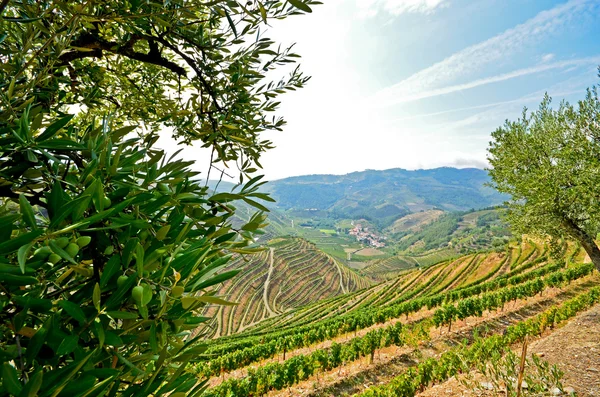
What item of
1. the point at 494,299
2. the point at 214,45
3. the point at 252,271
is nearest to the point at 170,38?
the point at 214,45

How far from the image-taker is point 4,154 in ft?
2.86

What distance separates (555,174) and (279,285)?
99.2 m

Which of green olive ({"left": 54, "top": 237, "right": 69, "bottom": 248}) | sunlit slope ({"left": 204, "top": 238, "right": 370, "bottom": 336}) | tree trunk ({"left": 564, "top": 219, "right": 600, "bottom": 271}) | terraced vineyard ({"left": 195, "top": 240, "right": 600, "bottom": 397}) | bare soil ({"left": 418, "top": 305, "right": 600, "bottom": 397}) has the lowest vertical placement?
sunlit slope ({"left": 204, "top": 238, "right": 370, "bottom": 336})

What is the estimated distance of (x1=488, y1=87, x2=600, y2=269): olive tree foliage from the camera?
36.2ft

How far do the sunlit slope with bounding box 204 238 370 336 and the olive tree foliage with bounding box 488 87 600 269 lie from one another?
2796 inches

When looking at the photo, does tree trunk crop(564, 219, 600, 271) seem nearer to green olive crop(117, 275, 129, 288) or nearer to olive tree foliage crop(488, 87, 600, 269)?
olive tree foliage crop(488, 87, 600, 269)

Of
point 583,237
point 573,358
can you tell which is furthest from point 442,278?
point 573,358

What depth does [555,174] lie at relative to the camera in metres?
11.6

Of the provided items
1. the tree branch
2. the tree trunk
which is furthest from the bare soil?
the tree branch

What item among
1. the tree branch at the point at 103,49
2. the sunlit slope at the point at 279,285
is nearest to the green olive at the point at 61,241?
the tree branch at the point at 103,49

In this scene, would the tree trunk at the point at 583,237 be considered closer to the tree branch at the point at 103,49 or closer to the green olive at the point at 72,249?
the tree branch at the point at 103,49

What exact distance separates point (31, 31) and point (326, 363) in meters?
15.7

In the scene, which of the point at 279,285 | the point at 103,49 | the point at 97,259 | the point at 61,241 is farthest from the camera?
the point at 279,285

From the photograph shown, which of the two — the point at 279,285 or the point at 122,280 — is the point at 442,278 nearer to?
the point at 279,285
